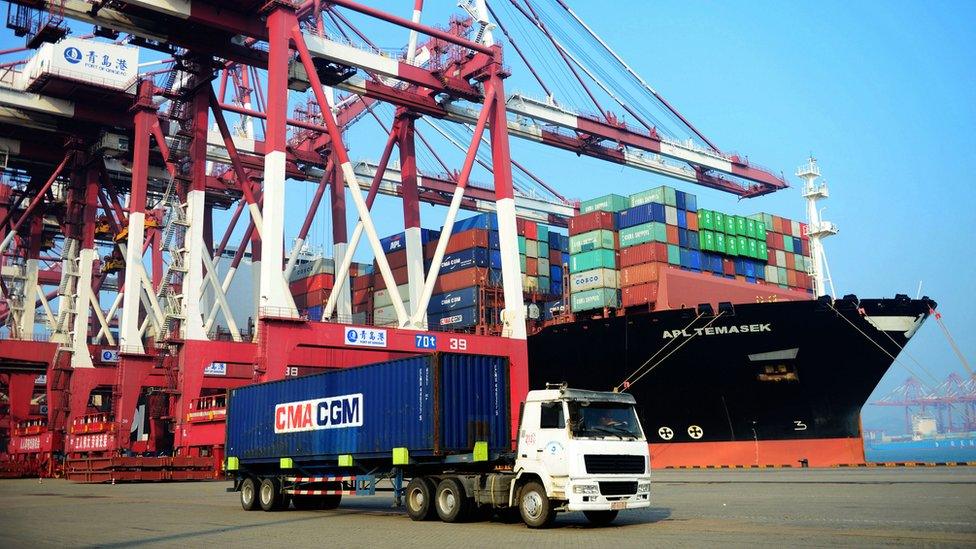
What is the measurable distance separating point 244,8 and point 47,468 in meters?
28.0

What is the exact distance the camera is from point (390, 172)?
4481cm

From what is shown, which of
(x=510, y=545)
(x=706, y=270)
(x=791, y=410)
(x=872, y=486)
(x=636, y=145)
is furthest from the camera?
(x=636, y=145)

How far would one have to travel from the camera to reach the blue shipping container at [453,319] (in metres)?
36.7

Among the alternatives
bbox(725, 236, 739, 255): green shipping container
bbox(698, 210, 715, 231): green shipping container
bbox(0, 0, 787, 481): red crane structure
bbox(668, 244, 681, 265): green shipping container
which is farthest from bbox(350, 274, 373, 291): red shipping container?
bbox(725, 236, 739, 255): green shipping container

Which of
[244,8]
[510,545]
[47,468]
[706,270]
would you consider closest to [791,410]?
[706,270]

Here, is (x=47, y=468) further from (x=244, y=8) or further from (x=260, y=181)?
(x=244, y=8)

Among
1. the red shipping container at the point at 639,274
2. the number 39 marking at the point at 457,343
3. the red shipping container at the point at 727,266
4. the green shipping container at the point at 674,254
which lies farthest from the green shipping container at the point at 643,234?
the number 39 marking at the point at 457,343

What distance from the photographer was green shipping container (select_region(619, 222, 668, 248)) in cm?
3312

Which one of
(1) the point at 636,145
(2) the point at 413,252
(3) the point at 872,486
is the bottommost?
(3) the point at 872,486

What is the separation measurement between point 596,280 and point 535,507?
67.4 feet

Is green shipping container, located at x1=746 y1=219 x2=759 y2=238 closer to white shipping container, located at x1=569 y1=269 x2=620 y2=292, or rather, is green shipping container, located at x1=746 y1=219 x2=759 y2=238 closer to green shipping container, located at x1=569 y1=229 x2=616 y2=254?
green shipping container, located at x1=569 y1=229 x2=616 y2=254

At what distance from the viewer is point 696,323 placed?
30141mm

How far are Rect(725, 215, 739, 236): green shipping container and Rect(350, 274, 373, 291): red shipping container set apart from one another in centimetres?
1865

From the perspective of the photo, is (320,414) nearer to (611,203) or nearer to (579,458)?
(579,458)
